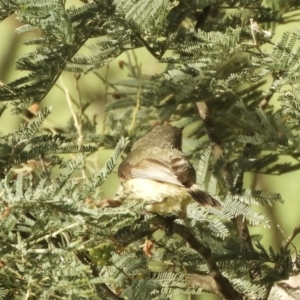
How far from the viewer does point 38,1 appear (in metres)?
1.12

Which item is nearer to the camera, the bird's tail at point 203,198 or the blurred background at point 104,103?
the bird's tail at point 203,198

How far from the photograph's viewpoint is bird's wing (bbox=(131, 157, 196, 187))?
141 centimetres

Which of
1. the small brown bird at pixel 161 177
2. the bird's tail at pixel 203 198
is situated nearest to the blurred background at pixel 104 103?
the small brown bird at pixel 161 177

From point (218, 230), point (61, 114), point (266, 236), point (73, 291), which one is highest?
point (73, 291)

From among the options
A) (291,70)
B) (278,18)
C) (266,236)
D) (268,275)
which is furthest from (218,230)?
(266,236)

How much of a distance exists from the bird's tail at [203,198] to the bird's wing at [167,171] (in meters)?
0.05

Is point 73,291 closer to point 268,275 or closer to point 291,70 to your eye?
point 268,275

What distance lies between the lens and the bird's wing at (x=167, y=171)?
141cm

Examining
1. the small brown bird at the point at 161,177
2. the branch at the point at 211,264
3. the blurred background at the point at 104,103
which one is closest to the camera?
the branch at the point at 211,264

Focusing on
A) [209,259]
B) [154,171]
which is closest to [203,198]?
[209,259]

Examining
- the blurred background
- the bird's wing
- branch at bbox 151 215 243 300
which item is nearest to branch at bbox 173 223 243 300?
branch at bbox 151 215 243 300

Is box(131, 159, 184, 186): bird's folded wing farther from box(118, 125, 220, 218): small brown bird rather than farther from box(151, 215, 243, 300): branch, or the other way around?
box(151, 215, 243, 300): branch

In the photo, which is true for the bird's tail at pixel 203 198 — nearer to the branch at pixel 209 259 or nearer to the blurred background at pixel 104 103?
the branch at pixel 209 259

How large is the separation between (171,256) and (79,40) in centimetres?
48
